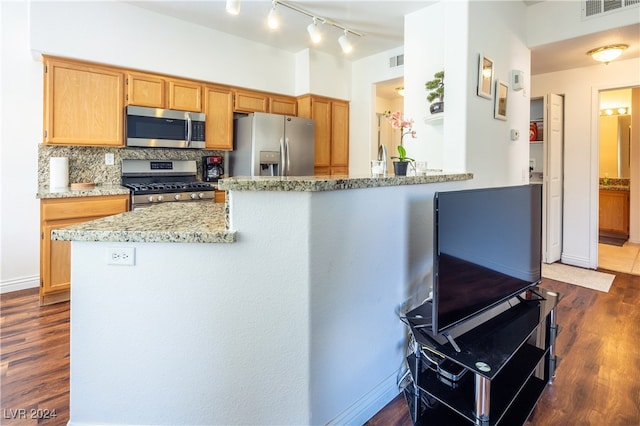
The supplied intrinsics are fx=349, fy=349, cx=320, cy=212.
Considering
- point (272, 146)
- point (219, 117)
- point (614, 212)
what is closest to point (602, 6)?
point (272, 146)

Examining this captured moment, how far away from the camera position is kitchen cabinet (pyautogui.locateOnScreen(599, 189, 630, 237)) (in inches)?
235

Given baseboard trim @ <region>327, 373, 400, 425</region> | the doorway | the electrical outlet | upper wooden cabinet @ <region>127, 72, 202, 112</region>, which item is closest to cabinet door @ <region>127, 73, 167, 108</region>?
upper wooden cabinet @ <region>127, 72, 202, 112</region>

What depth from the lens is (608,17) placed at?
300cm

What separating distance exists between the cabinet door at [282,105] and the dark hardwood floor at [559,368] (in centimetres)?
312

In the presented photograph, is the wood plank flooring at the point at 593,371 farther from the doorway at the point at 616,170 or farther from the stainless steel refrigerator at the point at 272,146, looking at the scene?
the doorway at the point at 616,170

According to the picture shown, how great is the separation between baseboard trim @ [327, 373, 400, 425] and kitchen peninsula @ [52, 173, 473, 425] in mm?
104

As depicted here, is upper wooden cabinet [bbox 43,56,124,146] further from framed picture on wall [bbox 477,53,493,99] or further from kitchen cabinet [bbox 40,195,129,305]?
framed picture on wall [bbox 477,53,493,99]

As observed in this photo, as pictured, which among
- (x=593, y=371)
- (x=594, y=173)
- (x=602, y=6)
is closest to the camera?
(x=593, y=371)

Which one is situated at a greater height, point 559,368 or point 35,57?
point 35,57

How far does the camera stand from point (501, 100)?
3.08 meters

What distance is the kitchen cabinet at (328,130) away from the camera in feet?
15.6

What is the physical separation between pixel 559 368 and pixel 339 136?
380cm

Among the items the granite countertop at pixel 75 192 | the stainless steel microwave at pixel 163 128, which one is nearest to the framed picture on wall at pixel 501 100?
the stainless steel microwave at pixel 163 128

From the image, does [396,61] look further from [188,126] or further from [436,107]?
[188,126]
